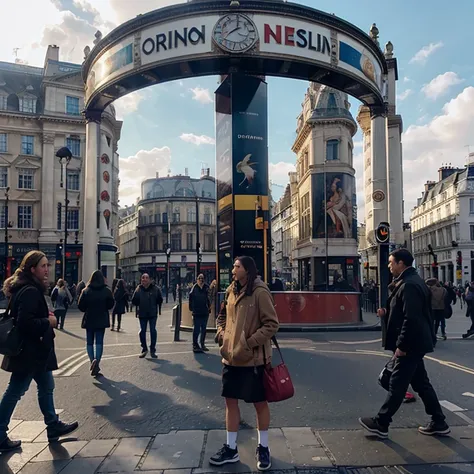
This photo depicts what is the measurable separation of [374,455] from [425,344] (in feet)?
4.04

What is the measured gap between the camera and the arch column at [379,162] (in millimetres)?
17797

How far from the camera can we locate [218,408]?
6.05 metres

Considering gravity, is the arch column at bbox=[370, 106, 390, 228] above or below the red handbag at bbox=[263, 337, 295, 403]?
above

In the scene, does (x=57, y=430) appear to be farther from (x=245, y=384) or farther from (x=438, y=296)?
(x=438, y=296)

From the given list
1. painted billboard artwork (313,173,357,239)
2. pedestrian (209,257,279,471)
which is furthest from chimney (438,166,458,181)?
pedestrian (209,257,279,471)

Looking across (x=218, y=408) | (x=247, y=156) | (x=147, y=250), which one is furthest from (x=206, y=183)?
(x=218, y=408)

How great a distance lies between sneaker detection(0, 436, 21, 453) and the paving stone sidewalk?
0.09m

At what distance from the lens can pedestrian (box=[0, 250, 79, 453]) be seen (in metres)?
4.57

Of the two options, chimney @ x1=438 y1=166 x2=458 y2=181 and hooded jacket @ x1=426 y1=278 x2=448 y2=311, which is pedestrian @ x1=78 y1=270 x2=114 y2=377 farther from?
chimney @ x1=438 y1=166 x2=458 y2=181

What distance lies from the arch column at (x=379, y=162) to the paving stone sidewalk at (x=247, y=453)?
13.5m

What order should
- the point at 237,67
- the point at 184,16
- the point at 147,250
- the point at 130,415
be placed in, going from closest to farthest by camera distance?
1. the point at 130,415
2. the point at 184,16
3. the point at 237,67
4. the point at 147,250

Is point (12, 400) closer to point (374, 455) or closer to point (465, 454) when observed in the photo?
point (374, 455)

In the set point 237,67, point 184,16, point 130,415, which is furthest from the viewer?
point 237,67

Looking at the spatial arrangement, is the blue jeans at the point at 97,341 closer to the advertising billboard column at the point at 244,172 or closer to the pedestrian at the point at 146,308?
the pedestrian at the point at 146,308
